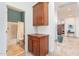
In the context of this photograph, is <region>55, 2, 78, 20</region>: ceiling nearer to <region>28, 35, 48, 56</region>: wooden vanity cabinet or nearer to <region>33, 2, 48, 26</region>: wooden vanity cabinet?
<region>33, 2, 48, 26</region>: wooden vanity cabinet

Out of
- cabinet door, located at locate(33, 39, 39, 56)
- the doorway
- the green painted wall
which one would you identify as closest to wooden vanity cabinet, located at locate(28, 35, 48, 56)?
cabinet door, located at locate(33, 39, 39, 56)

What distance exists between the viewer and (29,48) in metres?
1.47

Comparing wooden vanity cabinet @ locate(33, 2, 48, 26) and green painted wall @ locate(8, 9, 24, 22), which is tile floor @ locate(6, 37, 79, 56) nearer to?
wooden vanity cabinet @ locate(33, 2, 48, 26)

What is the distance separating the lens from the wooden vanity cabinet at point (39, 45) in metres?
1.42

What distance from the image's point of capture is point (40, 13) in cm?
145

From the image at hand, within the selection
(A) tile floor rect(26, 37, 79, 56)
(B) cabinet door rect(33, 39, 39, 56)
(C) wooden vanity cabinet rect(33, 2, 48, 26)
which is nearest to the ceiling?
(C) wooden vanity cabinet rect(33, 2, 48, 26)

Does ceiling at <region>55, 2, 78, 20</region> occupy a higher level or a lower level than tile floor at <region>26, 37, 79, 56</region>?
higher

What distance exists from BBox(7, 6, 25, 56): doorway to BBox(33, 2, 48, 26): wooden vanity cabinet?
191 millimetres

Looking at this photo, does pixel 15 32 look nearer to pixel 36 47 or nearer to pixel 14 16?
pixel 14 16

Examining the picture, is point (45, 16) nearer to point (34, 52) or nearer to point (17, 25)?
point (17, 25)

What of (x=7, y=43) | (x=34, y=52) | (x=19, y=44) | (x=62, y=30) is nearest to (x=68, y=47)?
(x=62, y=30)

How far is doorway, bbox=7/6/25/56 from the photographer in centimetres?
139

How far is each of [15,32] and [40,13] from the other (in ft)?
1.48

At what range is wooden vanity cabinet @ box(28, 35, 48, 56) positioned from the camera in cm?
142
